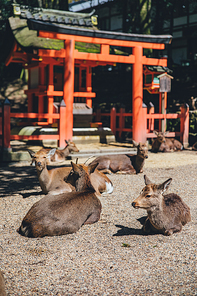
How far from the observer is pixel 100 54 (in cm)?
1200

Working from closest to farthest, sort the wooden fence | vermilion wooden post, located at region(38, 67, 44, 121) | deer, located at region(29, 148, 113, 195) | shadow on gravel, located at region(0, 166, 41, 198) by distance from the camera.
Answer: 1. deer, located at region(29, 148, 113, 195)
2. shadow on gravel, located at region(0, 166, 41, 198)
3. the wooden fence
4. vermilion wooden post, located at region(38, 67, 44, 121)

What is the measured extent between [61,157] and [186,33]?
604 inches

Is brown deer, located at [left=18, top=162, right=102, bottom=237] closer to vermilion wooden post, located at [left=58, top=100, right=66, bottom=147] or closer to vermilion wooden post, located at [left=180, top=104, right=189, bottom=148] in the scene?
vermilion wooden post, located at [left=58, top=100, right=66, bottom=147]

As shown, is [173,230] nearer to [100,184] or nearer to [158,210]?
[158,210]

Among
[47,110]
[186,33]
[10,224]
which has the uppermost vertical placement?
[186,33]

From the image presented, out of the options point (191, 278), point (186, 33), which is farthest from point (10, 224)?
point (186, 33)

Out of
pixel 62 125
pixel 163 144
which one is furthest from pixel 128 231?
pixel 163 144

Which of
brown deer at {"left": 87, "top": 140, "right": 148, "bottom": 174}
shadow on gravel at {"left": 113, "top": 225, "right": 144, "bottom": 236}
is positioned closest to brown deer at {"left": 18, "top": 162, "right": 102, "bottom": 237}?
shadow on gravel at {"left": 113, "top": 225, "right": 144, "bottom": 236}

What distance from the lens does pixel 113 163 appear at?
8.80 m

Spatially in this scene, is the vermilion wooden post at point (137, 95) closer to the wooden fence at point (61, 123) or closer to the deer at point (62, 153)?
the wooden fence at point (61, 123)

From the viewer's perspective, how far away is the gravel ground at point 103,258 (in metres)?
3.17

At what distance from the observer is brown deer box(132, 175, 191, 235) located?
13.8ft

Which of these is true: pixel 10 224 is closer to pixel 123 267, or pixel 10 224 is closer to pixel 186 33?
pixel 123 267

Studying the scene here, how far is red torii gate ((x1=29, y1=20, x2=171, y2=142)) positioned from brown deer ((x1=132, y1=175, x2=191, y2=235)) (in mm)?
7165
